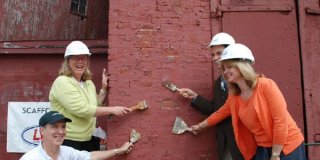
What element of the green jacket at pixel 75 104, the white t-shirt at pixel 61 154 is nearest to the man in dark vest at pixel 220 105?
the green jacket at pixel 75 104

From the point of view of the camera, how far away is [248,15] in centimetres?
468

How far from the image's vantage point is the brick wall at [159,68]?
451cm

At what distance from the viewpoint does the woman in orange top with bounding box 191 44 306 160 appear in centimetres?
338

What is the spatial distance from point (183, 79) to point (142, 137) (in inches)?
30.4

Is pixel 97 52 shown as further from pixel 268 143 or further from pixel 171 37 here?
pixel 268 143

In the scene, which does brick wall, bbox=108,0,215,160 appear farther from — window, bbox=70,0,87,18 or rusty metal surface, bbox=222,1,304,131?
window, bbox=70,0,87,18

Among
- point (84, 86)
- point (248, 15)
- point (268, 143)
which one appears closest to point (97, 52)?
point (84, 86)

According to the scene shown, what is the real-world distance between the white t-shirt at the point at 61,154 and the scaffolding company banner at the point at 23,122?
2.19 metres

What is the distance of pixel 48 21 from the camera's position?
6.17m

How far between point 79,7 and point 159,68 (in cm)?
172

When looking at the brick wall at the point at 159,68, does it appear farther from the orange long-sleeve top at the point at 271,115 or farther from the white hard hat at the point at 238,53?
the white hard hat at the point at 238,53

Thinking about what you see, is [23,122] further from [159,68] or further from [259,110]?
[259,110]

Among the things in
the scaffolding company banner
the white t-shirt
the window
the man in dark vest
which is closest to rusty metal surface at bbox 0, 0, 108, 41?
the window

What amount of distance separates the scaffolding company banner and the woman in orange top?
3126 mm
